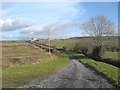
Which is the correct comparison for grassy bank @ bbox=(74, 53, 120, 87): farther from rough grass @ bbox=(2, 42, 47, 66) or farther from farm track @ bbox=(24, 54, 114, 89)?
rough grass @ bbox=(2, 42, 47, 66)

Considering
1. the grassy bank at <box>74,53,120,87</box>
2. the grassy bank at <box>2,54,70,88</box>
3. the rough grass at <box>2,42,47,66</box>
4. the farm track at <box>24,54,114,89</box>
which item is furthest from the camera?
the rough grass at <box>2,42,47,66</box>

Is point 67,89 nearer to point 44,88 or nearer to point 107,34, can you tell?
point 44,88

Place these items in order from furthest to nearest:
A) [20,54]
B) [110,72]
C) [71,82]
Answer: [20,54] < [110,72] < [71,82]

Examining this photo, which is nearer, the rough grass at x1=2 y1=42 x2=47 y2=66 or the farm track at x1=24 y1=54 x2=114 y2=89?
the farm track at x1=24 y1=54 x2=114 y2=89

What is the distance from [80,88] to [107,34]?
218ft

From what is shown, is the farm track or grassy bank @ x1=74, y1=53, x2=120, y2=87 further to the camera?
grassy bank @ x1=74, y1=53, x2=120, y2=87

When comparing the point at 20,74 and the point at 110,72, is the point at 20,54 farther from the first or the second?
the point at 110,72

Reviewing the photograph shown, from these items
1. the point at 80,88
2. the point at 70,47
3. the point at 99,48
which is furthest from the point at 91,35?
the point at 80,88

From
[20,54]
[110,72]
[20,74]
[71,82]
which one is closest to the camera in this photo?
[71,82]

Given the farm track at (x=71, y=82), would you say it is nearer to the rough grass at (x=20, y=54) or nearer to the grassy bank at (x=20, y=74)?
the grassy bank at (x=20, y=74)

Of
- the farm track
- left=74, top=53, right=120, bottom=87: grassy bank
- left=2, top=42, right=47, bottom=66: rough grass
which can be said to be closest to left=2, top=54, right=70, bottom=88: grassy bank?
the farm track

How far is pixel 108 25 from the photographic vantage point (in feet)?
279

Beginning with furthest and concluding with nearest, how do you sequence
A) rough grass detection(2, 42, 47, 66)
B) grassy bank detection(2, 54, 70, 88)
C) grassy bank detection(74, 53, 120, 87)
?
rough grass detection(2, 42, 47, 66)
grassy bank detection(74, 53, 120, 87)
grassy bank detection(2, 54, 70, 88)

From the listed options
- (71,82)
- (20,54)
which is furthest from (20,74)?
(20,54)
